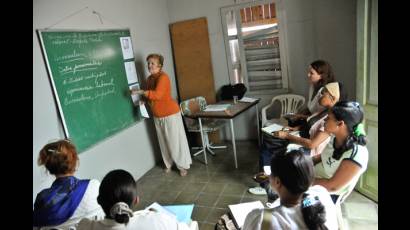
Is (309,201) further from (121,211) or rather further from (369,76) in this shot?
(369,76)

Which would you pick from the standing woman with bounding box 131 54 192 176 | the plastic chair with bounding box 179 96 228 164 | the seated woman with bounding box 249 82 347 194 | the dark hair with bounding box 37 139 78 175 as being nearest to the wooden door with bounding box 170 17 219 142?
the plastic chair with bounding box 179 96 228 164

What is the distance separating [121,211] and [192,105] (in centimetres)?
310

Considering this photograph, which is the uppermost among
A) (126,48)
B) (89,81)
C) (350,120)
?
A: (126,48)

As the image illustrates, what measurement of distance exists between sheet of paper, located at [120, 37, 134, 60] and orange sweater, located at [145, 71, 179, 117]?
1.27ft

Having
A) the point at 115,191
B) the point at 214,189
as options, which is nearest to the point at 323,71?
the point at 214,189

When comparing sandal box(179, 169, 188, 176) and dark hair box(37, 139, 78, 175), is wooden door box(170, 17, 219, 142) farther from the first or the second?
dark hair box(37, 139, 78, 175)

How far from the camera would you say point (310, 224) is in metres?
1.08

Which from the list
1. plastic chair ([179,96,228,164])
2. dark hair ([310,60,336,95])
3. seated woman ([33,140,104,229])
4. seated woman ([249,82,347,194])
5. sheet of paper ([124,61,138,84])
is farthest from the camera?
plastic chair ([179,96,228,164])

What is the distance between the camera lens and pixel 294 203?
3.76 ft

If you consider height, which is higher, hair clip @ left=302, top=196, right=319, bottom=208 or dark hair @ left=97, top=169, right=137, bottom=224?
dark hair @ left=97, top=169, right=137, bottom=224

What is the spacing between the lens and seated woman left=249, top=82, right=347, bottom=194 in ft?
6.79
